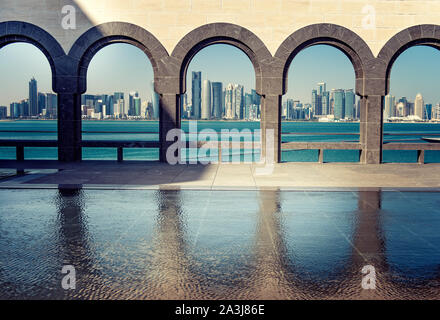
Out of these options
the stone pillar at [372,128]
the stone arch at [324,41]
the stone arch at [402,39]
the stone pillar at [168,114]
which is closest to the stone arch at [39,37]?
the stone pillar at [168,114]

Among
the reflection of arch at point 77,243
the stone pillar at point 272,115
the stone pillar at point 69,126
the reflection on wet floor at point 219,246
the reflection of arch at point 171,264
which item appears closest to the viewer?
the reflection of arch at point 171,264

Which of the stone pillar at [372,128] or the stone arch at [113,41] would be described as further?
the stone pillar at [372,128]

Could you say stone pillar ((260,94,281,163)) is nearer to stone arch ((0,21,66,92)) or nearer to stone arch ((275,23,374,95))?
stone arch ((275,23,374,95))

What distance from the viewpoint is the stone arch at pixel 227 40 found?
16.1 metres

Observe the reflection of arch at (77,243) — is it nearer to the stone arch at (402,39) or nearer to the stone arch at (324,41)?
the stone arch at (324,41)

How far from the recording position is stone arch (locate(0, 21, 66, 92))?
16406mm

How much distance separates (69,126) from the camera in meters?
16.9

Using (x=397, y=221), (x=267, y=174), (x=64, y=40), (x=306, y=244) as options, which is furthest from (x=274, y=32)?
(x=306, y=244)

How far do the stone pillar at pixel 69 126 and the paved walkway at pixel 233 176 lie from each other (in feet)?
3.36

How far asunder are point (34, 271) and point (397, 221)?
5510 mm

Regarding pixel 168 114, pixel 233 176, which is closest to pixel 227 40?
pixel 168 114
